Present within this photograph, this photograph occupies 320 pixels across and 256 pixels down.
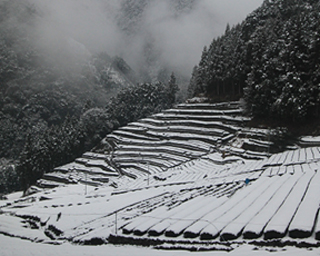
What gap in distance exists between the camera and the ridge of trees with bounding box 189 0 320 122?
109 ft

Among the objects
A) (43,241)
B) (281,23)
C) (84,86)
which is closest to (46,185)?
(43,241)

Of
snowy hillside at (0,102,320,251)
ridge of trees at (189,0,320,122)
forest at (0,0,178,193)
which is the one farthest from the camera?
forest at (0,0,178,193)

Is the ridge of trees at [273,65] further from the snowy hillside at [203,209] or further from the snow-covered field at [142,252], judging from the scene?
the snow-covered field at [142,252]

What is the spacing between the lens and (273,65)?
3819cm

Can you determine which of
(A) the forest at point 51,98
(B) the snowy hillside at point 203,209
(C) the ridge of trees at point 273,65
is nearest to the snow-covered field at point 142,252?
(B) the snowy hillside at point 203,209

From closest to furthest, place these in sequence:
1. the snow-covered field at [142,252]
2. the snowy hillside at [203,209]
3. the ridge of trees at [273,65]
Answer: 1. the snow-covered field at [142,252]
2. the snowy hillside at [203,209]
3. the ridge of trees at [273,65]

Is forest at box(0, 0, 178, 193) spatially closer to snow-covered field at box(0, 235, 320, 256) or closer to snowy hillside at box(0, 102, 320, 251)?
snowy hillside at box(0, 102, 320, 251)

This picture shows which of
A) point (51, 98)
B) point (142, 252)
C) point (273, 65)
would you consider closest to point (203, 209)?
point (142, 252)

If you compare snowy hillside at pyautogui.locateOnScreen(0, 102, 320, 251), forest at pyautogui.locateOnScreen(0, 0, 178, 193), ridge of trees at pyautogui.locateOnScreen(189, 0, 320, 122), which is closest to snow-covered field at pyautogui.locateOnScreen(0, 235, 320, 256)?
snowy hillside at pyautogui.locateOnScreen(0, 102, 320, 251)

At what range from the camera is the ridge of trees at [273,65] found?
33.1 meters

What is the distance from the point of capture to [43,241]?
493 inches

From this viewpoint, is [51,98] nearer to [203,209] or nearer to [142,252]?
[203,209]

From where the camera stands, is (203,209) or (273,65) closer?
(203,209)

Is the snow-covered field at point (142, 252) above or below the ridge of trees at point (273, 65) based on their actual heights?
below
